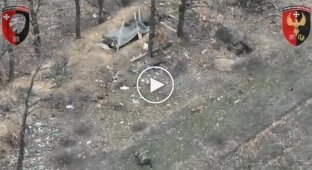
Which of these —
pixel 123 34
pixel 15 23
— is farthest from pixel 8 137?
pixel 123 34

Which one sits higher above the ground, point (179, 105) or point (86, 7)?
point (86, 7)

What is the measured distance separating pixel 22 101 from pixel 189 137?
8.42m

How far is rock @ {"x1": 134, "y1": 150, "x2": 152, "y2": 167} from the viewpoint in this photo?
75.9 ft

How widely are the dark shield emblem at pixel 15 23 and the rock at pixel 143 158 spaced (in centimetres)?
830

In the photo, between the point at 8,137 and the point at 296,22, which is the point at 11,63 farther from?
the point at 296,22

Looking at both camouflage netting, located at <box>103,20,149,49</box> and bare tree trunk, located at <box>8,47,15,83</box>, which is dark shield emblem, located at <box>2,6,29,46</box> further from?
camouflage netting, located at <box>103,20,149,49</box>

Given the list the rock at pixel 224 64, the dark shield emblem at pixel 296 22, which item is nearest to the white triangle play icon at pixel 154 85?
the rock at pixel 224 64

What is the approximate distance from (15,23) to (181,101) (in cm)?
902

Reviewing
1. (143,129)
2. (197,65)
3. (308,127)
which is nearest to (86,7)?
(197,65)

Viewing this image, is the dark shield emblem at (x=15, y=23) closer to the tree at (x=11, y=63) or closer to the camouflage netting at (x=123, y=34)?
the tree at (x=11, y=63)

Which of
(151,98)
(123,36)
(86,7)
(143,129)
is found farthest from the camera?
(86,7)

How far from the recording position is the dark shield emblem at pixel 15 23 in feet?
79.8

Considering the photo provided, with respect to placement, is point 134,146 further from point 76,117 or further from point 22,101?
point 22,101

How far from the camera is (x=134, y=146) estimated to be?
24.2m
